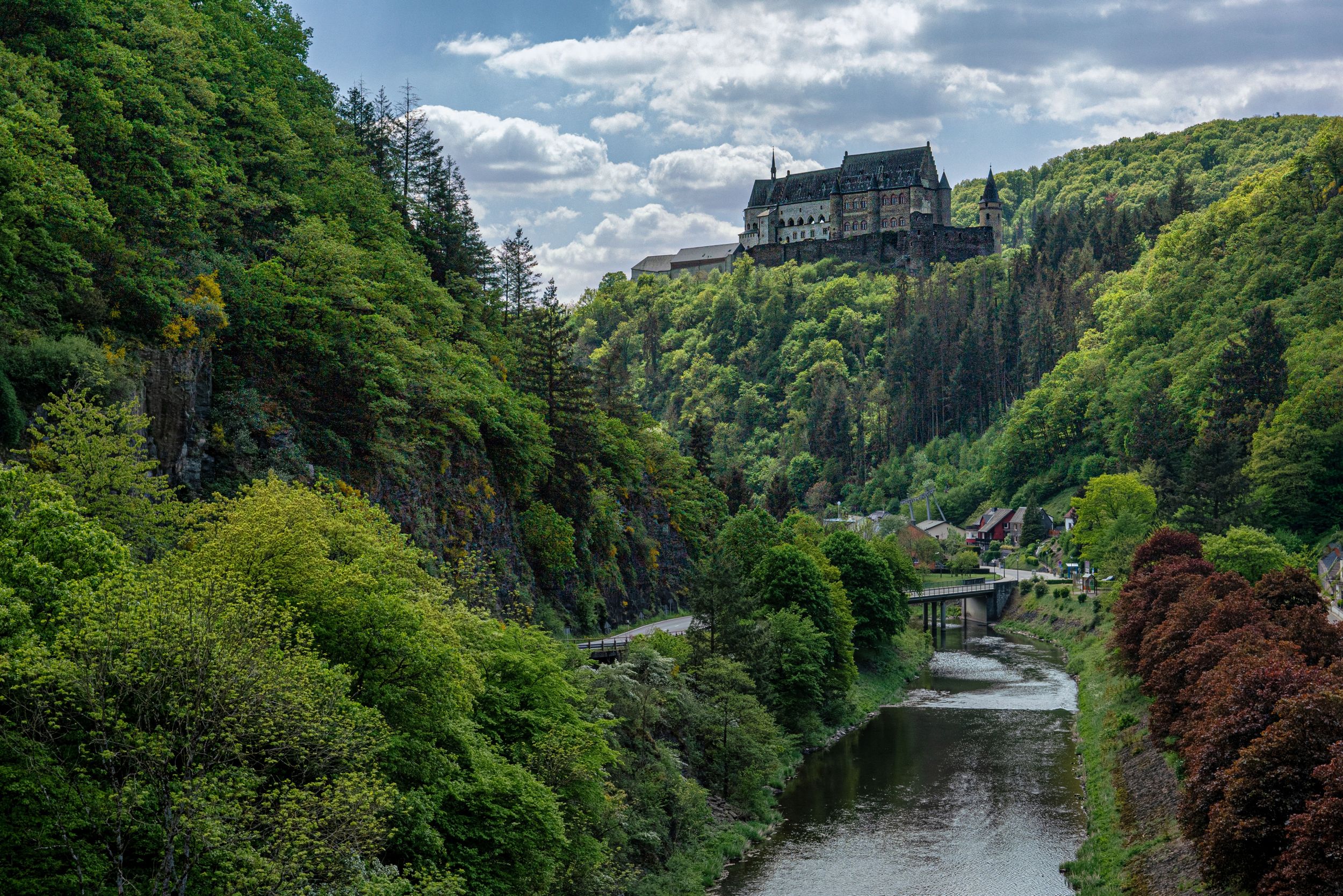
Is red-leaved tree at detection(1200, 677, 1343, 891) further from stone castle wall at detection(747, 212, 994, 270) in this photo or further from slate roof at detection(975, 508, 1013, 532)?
stone castle wall at detection(747, 212, 994, 270)

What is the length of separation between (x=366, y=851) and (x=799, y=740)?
115 ft

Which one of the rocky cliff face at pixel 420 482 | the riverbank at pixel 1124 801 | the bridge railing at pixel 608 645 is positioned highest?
the rocky cliff face at pixel 420 482

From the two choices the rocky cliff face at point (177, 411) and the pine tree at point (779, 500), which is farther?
the pine tree at point (779, 500)

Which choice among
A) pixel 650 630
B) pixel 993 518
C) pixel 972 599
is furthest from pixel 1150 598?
pixel 993 518

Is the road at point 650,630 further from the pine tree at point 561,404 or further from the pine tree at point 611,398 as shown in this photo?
the pine tree at point 611,398

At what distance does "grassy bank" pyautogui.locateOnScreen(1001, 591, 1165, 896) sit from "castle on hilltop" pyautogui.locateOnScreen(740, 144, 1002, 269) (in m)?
97.0

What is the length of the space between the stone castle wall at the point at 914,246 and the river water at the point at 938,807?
12513cm


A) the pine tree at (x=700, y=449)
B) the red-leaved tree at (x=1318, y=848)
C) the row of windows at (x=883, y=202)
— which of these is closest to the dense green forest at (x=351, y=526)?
the pine tree at (x=700, y=449)

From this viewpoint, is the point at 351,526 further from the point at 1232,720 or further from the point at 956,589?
the point at 956,589

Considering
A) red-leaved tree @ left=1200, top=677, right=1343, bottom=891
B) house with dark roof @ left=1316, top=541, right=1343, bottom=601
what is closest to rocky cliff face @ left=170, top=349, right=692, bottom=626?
red-leaved tree @ left=1200, top=677, right=1343, bottom=891

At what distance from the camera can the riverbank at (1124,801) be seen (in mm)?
33812

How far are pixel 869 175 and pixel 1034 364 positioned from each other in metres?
55.0

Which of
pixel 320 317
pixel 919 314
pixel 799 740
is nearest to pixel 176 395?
pixel 320 317

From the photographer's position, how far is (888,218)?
188875 millimetres
